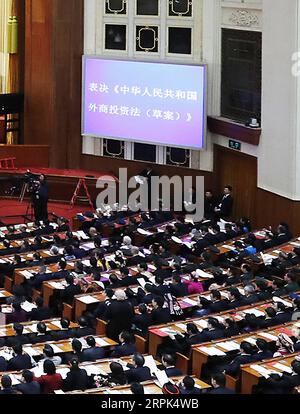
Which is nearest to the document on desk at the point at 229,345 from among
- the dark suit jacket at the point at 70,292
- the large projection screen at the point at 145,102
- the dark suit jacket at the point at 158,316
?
the dark suit jacket at the point at 158,316

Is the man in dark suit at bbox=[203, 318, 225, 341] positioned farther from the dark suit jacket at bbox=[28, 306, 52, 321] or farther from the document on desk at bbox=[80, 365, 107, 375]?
the dark suit jacket at bbox=[28, 306, 52, 321]

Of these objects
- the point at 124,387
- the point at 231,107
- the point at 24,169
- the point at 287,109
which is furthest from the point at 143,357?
the point at 24,169

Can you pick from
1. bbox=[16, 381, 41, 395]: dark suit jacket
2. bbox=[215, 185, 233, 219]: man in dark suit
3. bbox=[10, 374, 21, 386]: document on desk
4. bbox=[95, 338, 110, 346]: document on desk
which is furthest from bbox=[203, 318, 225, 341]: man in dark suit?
bbox=[215, 185, 233, 219]: man in dark suit

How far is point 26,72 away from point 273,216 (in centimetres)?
878

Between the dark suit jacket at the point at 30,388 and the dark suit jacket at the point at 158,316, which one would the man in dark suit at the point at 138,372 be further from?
the dark suit jacket at the point at 158,316

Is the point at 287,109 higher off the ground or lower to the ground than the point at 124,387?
higher

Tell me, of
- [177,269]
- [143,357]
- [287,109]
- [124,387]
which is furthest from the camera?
[287,109]

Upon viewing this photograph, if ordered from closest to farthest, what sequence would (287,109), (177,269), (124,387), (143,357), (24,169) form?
(124,387) → (143,357) → (177,269) → (287,109) → (24,169)

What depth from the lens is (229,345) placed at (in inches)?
548

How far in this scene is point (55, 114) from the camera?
27.2 metres

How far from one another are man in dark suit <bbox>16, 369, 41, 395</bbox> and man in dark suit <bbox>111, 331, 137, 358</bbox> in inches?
66.7

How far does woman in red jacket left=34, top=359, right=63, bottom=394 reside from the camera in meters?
12.3

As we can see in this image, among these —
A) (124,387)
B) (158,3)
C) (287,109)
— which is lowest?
(124,387)

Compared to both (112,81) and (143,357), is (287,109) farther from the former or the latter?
(143,357)
